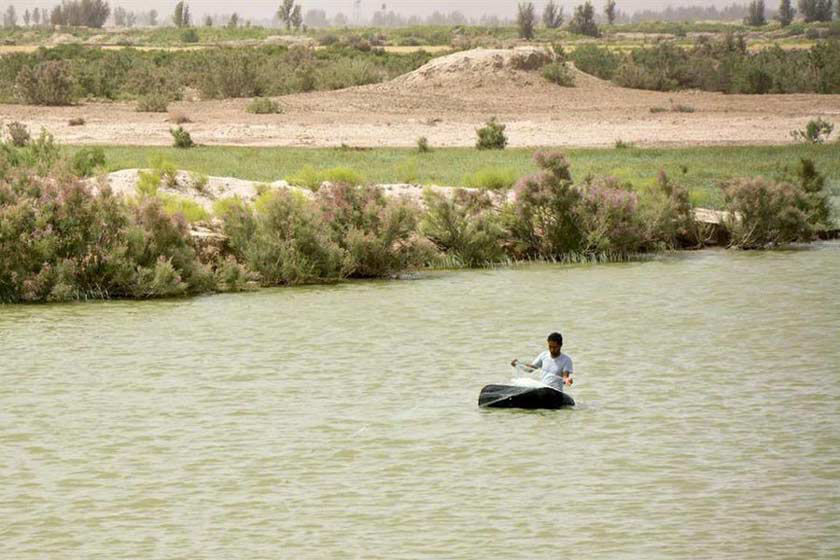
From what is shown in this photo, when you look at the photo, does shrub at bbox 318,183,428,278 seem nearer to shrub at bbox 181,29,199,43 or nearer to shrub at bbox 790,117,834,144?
shrub at bbox 790,117,834,144

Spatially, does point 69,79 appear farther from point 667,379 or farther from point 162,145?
point 667,379

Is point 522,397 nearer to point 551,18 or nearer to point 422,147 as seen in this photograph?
point 422,147

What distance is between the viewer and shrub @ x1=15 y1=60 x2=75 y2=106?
53.4m

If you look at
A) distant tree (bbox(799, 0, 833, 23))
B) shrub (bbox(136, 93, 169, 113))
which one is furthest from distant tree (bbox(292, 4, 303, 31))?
shrub (bbox(136, 93, 169, 113))

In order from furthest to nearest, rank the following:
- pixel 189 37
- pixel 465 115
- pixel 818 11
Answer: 1. pixel 818 11
2. pixel 189 37
3. pixel 465 115

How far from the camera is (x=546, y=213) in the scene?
25.4 meters

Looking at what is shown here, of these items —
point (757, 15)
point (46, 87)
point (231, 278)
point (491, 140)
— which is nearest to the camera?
point (231, 278)

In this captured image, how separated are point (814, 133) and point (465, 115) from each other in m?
12.9

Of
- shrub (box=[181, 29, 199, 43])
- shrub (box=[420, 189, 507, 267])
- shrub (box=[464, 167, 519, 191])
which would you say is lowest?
shrub (box=[181, 29, 199, 43])

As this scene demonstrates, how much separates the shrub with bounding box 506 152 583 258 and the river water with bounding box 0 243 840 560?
2.54 meters

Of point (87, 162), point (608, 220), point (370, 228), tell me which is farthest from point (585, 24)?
point (370, 228)

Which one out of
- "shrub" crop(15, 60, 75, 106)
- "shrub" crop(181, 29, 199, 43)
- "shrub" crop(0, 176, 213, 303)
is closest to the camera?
"shrub" crop(0, 176, 213, 303)

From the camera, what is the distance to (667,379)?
16469mm

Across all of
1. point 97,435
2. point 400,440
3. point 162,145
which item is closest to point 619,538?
point 400,440
